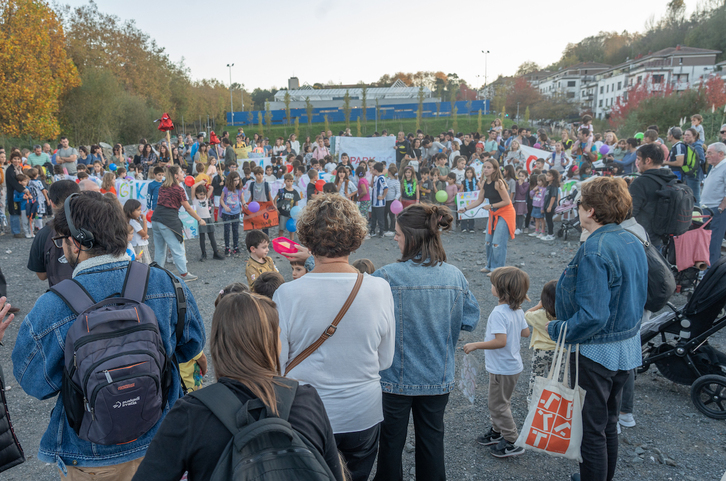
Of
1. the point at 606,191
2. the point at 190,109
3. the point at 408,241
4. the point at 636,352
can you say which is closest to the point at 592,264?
the point at 606,191

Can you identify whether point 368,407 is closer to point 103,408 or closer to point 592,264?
point 103,408

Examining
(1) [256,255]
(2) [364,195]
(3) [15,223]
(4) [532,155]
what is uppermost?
(4) [532,155]

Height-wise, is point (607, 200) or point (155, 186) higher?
point (607, 200)

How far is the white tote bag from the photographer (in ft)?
8.71

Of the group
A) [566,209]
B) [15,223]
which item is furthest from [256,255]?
[15,223]

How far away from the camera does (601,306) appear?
254cm

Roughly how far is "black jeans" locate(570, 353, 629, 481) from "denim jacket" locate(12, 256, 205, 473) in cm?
227

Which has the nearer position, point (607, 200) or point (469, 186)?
point (607, 200)

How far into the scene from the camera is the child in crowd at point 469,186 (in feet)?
38.9

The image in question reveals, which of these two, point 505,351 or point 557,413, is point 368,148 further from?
point 557,413

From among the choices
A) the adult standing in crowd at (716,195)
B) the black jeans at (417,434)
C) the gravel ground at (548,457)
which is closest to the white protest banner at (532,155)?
the adult standing in crowd at (716,195)

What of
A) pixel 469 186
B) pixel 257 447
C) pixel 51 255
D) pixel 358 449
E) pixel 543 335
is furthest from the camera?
pixel 469 186

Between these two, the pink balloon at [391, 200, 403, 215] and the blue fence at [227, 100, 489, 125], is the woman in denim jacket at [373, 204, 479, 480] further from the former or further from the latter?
the blue fence at [227, 100, 489, 125]

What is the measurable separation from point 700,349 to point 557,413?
2.43m
